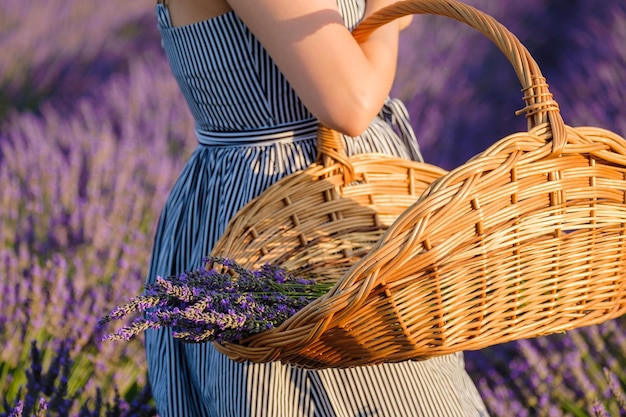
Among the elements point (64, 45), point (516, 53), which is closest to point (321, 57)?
point (516, 53)

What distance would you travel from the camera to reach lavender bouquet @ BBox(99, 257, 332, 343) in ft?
3.16

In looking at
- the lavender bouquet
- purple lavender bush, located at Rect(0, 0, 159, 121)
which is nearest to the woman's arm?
the lavender bouquet

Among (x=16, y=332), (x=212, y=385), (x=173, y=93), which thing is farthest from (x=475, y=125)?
(x=212, y=385)

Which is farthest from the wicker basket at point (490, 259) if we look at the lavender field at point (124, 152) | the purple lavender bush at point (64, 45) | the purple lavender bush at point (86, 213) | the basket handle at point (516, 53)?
the purple lavender bush at point (64, 45)

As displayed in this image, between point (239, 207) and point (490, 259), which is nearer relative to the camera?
point (490, 259)

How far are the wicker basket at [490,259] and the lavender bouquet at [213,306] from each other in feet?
0.11

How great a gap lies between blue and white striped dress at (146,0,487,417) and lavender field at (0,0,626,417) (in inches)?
17.4

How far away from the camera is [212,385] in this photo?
4.35ft

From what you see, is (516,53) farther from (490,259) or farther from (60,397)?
(60,397)

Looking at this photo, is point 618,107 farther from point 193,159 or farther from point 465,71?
point 193,159

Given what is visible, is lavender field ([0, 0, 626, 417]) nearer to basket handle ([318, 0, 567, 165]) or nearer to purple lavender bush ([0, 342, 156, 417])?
purple lavender bush ([0, 342, 156, 417])

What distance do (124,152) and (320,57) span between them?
200 cm

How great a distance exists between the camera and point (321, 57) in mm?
1189

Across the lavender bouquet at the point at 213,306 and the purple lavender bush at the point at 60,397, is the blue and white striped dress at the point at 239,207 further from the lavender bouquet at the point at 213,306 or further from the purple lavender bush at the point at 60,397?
the purple lavender bush at the point at 60,397
